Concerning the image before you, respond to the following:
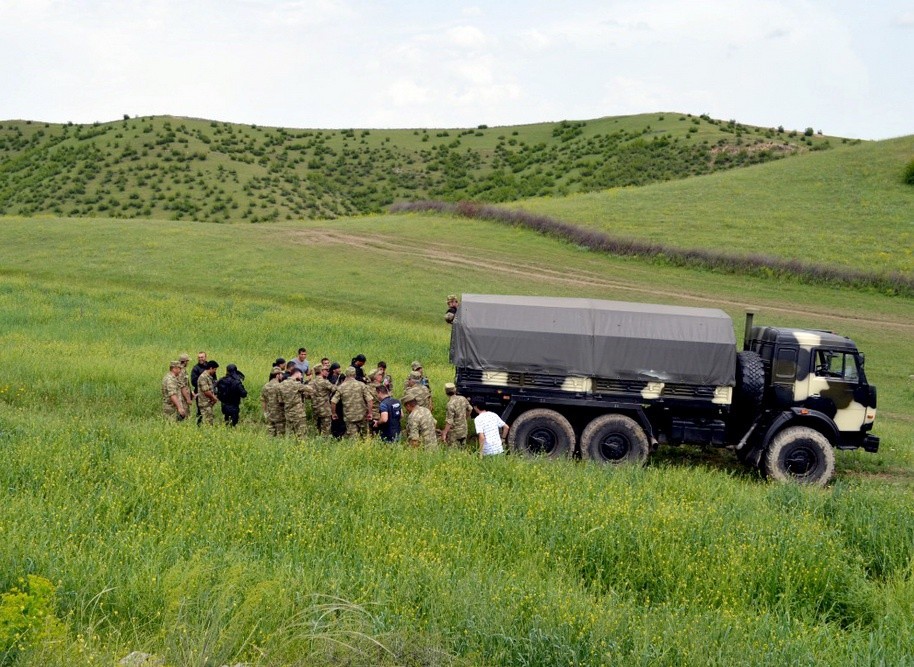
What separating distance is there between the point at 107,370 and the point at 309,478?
33.2 ft

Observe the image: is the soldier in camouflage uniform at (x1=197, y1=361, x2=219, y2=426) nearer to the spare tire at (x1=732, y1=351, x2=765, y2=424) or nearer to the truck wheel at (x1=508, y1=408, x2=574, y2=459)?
the truck wheel at (x1=508, y1=408, x2=574, y2=459)

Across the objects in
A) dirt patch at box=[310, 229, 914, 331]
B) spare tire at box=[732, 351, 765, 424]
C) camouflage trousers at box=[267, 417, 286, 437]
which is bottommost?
camouflage trousers at box=[267, 417, 286, 437]

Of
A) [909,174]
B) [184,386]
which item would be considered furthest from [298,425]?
[909,174]

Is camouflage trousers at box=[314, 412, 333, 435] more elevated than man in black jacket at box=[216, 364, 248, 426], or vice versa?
man in black jacket at box=[216, 364, 248, 426]

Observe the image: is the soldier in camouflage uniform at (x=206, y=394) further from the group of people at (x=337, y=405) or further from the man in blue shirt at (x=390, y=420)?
the man in blue shirt at (x=390, y=420)

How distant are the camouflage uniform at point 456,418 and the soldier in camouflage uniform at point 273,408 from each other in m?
3.40

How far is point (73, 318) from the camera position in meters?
28.1

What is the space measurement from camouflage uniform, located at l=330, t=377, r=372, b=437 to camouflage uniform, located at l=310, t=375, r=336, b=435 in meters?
0.54

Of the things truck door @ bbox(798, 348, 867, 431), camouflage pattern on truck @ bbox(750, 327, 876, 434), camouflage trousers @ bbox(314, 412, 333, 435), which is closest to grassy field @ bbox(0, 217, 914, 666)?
truck door @ bbox(798, 348, 867, 431)

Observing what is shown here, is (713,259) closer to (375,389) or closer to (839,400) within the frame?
(839,400)

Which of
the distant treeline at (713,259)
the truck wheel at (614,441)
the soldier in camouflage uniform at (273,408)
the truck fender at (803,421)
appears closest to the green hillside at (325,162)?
the distant treeline at (713,259)

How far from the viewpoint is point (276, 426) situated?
1741 centimetres

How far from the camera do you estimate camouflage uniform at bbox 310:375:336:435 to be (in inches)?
696

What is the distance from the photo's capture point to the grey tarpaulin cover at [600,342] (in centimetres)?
1686
